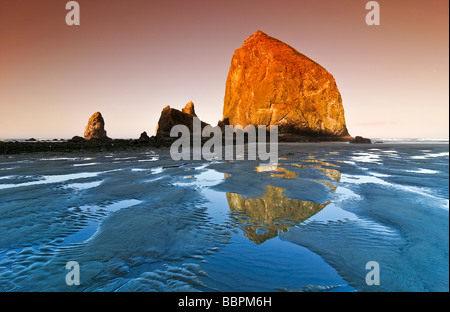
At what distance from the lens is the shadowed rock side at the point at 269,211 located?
3.68 m

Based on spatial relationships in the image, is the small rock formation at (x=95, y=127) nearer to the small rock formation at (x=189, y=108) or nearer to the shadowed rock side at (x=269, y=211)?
the small rock formation at (x=189, y=108)

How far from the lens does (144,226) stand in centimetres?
395

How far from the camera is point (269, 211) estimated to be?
4.75m

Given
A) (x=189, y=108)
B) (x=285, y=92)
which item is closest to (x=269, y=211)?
(x=285, y=92)

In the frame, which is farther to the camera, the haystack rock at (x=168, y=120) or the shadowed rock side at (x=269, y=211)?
the haystack rock at (x=168, y=120)

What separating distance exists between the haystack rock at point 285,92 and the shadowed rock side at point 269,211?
7820cm

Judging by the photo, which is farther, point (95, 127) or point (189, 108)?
point (189, 108)

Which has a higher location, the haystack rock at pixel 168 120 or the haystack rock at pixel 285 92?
the haystack rock at pixel 285 92

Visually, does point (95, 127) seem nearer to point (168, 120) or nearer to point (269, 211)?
point (168, 120)

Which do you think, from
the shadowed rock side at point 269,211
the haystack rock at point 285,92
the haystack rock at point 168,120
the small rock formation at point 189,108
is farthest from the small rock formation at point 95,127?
the shadowed rock side at point 269,211

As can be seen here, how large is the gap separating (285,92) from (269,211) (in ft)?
292

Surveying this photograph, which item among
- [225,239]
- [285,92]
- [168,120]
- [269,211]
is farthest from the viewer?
[285,92]
